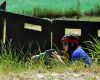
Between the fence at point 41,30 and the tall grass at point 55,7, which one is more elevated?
the fence at point 41,30

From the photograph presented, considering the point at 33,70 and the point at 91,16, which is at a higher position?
the point at 33,70

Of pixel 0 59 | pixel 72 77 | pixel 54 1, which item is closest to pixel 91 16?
pixel 54 1

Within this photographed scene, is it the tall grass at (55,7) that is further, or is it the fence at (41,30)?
the tall grass at (55,7)

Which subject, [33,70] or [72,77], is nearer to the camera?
[72,77]

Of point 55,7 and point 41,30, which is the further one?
point 55,7

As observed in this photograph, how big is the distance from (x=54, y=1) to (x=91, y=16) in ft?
4.90

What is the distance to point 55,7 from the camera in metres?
18.2

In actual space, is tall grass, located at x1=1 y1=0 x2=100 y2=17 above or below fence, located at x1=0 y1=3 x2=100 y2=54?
below

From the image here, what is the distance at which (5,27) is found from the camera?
1045 cm

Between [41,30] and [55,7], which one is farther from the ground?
[41,30]

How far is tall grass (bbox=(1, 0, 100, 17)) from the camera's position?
1767 centimetres

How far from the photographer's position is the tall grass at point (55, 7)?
1767 centimetres

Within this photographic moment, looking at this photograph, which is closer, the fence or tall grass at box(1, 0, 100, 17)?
the fence

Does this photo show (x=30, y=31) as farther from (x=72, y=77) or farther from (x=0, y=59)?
(x=72, y=77)
